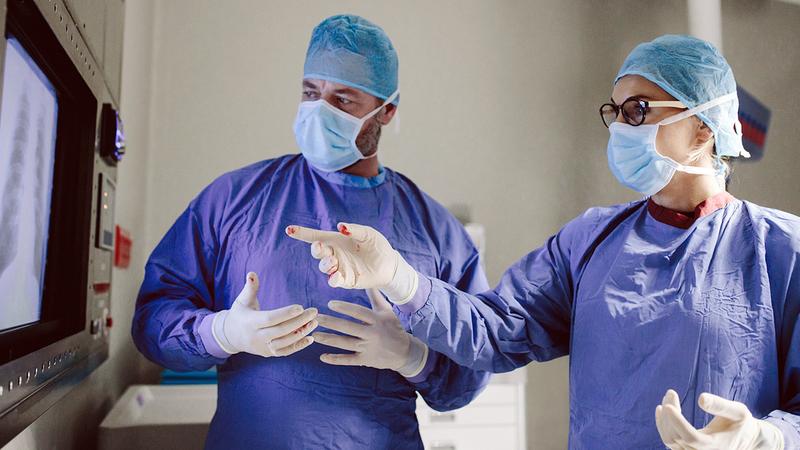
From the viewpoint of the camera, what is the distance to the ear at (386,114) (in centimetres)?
154

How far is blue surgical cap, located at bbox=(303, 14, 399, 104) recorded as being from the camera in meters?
1.47

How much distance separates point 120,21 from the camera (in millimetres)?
1738

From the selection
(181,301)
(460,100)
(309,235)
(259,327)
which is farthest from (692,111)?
(460,100)

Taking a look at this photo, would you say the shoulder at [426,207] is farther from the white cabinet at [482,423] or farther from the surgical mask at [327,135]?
the white cabinet at [482,423]

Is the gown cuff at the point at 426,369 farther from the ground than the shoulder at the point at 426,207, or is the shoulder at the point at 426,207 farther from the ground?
the shoulder at the point at 426,207

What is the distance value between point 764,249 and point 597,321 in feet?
0.98

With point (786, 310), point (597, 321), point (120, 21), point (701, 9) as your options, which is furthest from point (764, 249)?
point (701, 9)

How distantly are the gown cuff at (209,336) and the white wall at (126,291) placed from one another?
30 cm

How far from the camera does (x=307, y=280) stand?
134 cm

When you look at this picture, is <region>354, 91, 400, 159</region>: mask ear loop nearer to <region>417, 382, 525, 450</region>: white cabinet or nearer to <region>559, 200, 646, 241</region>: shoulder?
<region>559, 200, 646, 241</region>: shoulder

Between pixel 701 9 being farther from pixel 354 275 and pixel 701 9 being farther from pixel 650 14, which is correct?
pixel 354 275

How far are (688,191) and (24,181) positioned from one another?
1.15 m

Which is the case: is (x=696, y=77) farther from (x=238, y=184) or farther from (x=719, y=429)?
(x=238, y=184)

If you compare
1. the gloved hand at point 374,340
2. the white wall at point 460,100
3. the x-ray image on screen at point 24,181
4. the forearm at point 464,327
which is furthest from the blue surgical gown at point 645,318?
the white wall at point 460,100
